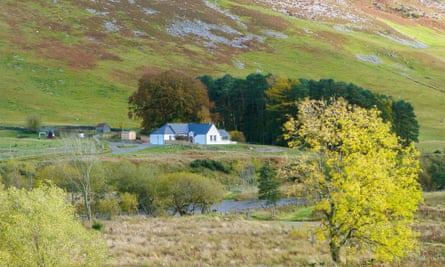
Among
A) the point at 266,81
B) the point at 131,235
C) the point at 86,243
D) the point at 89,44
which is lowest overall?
the point at 131,235

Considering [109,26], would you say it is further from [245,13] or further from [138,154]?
[138,154]

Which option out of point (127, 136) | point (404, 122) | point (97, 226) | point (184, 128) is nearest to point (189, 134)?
point (184, 128)

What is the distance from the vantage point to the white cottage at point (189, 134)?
77.5m

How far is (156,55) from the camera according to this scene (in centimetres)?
15038

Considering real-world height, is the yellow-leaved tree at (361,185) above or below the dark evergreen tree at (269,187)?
above

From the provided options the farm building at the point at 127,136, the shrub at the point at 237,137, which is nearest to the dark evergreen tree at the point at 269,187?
the shrub at the point at 237,137

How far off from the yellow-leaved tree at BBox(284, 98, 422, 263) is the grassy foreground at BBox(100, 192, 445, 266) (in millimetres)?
3004

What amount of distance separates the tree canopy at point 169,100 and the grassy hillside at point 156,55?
19.4 meters

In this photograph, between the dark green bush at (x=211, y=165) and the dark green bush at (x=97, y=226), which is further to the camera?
the dark green bush at (x=211, y=165)

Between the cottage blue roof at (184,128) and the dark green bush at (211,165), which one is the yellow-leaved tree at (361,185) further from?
the cottage blue roof at (184,128)

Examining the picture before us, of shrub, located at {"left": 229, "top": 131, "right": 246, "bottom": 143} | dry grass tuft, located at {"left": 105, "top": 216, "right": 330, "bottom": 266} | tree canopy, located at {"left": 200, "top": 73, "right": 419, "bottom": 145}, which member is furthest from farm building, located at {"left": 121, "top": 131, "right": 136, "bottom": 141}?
dry grass tuft, located at {"left": 105, "top": 216, "right": 330, "bottom": 266}

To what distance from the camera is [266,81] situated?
92.8 m

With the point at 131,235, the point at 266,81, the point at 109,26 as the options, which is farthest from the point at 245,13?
the point at 131,235

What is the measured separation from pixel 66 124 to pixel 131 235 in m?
67.4
